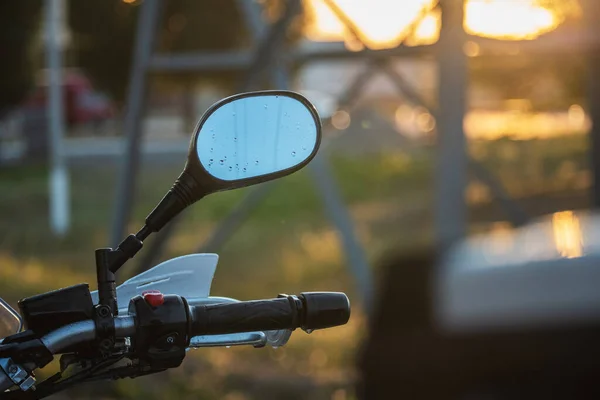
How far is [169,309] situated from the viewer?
1863 millimetres

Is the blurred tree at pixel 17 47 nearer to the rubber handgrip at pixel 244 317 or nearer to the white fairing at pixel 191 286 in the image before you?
the white fairing at pixel 191 286

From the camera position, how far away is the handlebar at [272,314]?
1.90m

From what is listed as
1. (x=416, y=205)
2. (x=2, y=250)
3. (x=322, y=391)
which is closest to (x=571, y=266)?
(x=322, y=391)

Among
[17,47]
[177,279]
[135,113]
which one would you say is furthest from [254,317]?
[17,47]

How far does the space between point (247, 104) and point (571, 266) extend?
763 millimetres

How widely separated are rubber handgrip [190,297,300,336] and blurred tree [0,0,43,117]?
62.9ft

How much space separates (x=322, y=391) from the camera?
6602mm

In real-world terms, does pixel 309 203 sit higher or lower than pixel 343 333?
higher

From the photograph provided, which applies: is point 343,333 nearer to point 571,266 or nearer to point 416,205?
point 571,266

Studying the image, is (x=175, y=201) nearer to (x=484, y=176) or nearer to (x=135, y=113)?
(x=135, y=113)

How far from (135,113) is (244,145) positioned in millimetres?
5375

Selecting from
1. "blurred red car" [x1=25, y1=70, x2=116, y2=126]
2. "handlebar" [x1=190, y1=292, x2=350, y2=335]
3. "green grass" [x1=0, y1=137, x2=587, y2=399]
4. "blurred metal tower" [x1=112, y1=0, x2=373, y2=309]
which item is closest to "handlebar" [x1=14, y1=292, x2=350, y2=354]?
"handlebar" [x1=190, y1=292, x2=350, y2=335]

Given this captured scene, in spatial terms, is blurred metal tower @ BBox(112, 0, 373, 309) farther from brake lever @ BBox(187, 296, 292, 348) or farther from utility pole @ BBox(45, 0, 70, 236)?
utility pole @ BBox(45, 0, 70, 236)

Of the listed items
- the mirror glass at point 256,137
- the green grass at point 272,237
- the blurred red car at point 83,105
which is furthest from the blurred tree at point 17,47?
the mirror glass at point 256,137
